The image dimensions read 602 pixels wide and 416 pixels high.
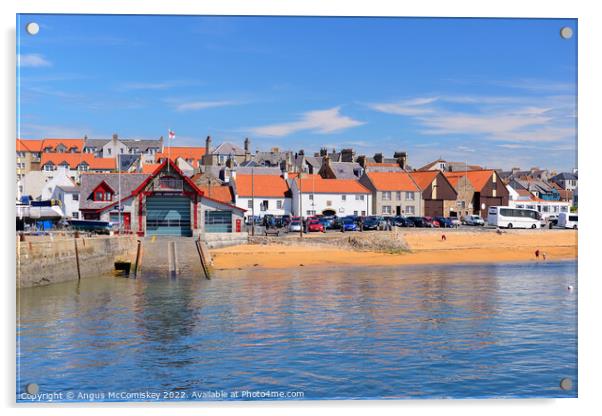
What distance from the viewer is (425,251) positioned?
53.4m

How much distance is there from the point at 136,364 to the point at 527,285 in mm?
22086

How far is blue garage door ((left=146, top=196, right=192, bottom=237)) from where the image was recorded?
47656 millimetres

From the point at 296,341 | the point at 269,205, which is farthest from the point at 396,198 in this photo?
the point at 296,341

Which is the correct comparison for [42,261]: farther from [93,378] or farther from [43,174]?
[43,174]

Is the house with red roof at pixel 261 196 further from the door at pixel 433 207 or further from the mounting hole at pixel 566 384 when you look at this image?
the mounting hole at pixel 566 384

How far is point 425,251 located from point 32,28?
41.3m

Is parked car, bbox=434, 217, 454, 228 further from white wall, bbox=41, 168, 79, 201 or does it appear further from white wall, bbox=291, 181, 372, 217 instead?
white wall, bbox=41, 168, 79, 201

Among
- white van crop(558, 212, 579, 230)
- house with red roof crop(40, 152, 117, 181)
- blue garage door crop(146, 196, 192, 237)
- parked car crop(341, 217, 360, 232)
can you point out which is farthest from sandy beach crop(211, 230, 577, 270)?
house with red roof crop(40, 152, 117, 181)

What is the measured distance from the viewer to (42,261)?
32875 mm

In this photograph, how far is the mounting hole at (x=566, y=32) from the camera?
1653 centimetres

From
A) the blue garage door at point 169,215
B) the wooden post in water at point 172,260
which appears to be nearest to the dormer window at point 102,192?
the blue garage door at point 169,215

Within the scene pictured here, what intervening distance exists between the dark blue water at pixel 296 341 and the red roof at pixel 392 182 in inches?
1786

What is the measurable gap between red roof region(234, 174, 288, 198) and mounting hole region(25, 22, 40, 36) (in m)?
59.9
